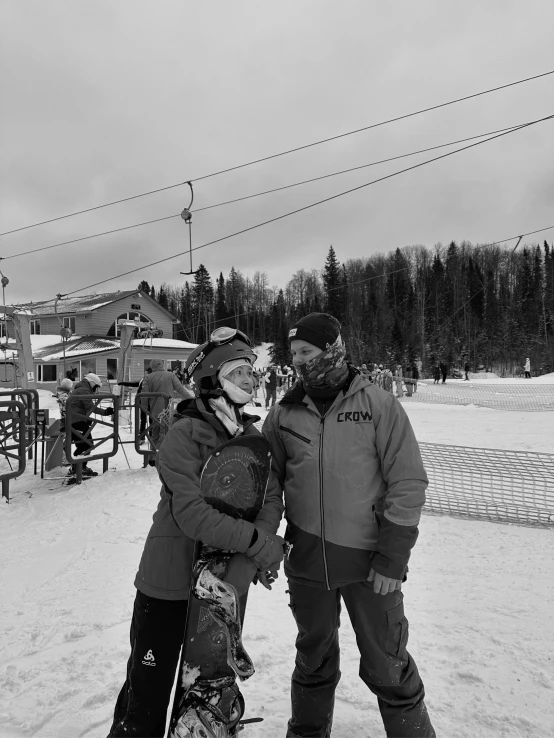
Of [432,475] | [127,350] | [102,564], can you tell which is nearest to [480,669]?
[102,564]

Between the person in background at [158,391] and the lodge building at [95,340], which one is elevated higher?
the lodge building at [95,340]

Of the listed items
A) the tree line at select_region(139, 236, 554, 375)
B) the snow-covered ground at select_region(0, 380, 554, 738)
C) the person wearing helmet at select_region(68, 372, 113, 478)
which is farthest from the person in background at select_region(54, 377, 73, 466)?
the tree line at select_region(139, 236, 554, 375)

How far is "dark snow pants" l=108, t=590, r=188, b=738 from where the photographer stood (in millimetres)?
1824

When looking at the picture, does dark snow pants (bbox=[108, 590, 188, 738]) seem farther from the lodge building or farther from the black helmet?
the lodge building

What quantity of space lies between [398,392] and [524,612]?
808 inches

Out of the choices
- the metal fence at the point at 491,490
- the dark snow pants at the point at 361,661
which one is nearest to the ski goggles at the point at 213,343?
the dark snow pants at the point at 361,661

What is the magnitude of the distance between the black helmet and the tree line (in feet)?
143

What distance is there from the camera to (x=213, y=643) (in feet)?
5.72

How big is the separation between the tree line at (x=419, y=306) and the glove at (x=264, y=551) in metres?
→ 43.9

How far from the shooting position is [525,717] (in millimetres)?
2150

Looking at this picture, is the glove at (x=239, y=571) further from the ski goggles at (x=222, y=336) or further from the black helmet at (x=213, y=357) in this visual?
the ski goggles at (x=222, y=336)

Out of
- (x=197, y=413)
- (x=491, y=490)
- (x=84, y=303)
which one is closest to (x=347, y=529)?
(x=197, y=413)

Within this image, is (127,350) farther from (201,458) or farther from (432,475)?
(201,458)

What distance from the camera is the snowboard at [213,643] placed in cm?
169
